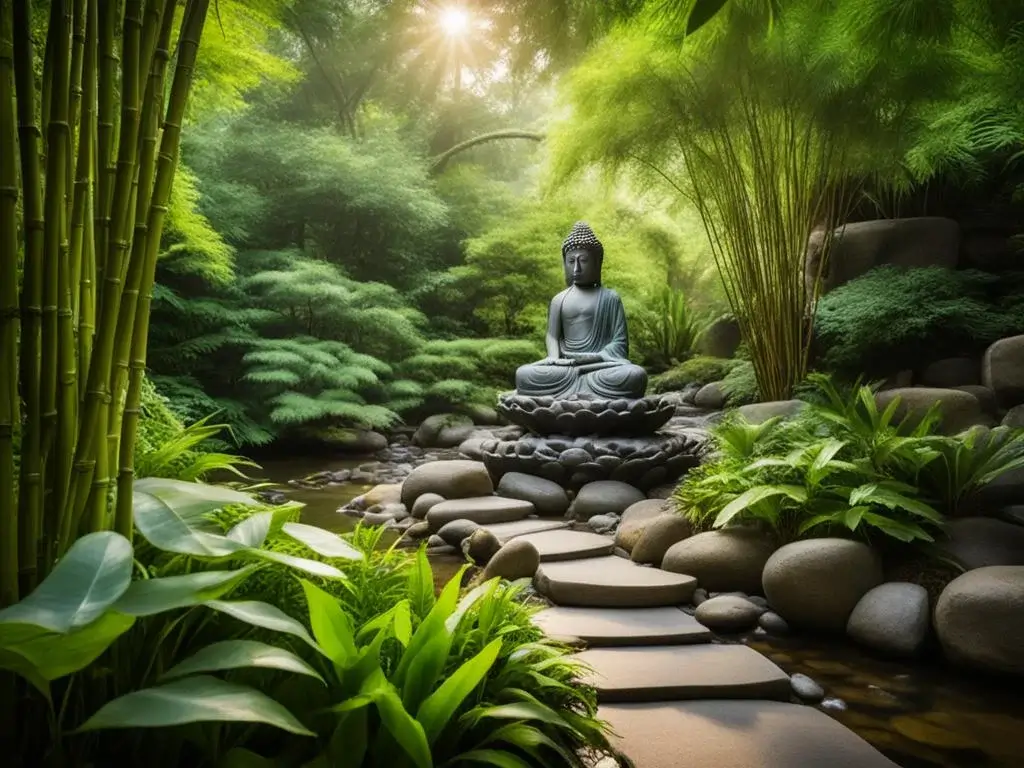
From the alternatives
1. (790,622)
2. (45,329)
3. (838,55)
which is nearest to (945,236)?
(838,55)

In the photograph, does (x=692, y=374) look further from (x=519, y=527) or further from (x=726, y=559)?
(x=726, y=559)

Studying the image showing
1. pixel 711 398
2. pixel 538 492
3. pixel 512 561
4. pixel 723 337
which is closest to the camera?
pixel 512 561

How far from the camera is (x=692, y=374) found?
8.12 m

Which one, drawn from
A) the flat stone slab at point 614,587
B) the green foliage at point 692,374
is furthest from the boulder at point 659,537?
the green foliage at point 692,374

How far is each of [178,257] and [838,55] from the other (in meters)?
6.05

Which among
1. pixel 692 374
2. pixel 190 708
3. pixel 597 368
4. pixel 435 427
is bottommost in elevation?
pixel 190 708

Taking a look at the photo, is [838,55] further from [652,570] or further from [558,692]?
[558,692]

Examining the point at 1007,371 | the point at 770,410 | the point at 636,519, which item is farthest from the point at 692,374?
the point at 636,519

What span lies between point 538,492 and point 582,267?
201cm

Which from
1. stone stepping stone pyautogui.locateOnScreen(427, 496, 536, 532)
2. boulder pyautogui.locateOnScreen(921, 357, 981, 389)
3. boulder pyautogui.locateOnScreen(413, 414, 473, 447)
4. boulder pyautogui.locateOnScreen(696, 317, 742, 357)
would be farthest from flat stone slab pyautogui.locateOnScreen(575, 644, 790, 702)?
boulder pyautogui.locateOnScreen(696, 317, 742, 357)

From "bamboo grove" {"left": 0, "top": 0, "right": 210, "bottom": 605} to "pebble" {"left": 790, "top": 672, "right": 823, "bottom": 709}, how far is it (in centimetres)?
188

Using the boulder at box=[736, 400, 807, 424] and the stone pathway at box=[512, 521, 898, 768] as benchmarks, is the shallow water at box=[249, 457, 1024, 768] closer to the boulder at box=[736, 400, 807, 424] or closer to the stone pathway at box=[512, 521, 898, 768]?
the stone pathway at box=[512, 521, 898, 768]

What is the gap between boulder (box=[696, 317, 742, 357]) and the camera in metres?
8.36

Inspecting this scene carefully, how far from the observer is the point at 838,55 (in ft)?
12.8
